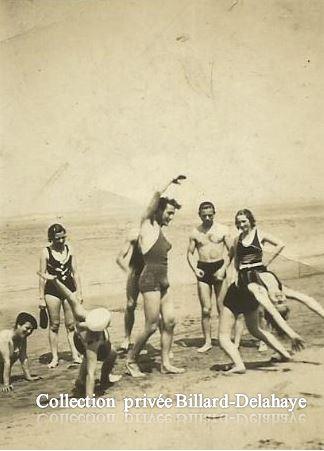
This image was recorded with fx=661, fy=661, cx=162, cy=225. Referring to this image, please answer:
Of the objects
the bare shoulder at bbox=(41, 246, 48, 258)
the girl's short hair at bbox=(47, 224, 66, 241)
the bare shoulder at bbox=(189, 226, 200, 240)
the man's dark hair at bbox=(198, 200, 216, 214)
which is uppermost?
the man's dark hair at bbox=(198, 200, 216, 214)

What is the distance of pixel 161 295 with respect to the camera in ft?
19.3

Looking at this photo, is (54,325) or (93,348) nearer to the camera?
(93,348)

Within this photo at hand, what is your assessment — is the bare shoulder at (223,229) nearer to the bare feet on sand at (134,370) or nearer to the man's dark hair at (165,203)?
the man's dark hair at (165,203)

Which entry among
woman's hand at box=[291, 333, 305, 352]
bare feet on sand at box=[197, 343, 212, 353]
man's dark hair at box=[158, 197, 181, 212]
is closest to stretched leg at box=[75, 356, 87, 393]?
bare feet on sand at box=[197, 343, 212, 353]

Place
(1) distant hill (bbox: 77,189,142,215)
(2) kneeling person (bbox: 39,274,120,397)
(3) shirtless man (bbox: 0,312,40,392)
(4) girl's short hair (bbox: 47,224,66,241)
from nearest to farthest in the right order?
(2) kneeling person (bbox: 39,274,120,397), (3) shirtless man (bbox: 0,312,40,392), (4) girl's short hair (bbox: 47,224,66,241), (1) distant hill (bbox: 77,189,142,215)

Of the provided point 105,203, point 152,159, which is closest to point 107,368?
point 105,203

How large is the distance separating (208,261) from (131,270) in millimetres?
744

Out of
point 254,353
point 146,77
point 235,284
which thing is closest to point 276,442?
point 254,353

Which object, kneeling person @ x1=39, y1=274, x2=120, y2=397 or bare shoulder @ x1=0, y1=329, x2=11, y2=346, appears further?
bare shoulder @ x1=0, y1=329, x2=11, y2=346

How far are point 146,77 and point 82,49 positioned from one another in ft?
2.34

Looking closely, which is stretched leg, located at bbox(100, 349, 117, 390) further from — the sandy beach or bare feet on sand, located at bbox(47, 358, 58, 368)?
bare feet on sand, located at bbox(47, 358, 58, 368)

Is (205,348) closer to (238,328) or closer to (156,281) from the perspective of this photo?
(238,328)

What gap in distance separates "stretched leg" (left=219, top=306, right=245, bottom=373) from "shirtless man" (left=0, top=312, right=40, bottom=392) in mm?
1705

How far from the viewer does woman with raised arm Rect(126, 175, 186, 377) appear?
5824 millimetres
